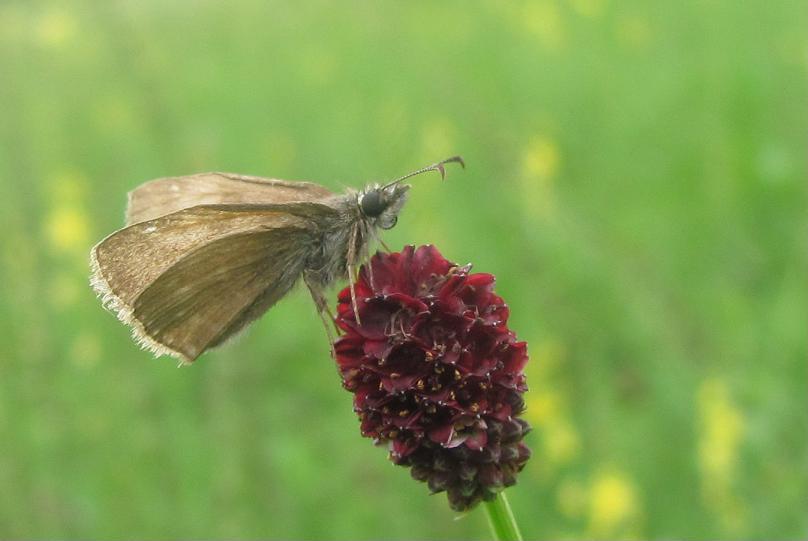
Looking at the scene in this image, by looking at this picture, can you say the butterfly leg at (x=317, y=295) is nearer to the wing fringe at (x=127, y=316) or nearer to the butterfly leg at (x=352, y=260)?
the butterfly leg at (x=352, y=260)

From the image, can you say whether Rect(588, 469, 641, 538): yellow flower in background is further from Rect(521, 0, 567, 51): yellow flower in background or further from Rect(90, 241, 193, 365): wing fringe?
Rect(521, 0, 567, 51): yellow flower in background

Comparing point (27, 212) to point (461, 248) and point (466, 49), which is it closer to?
point (461, 248)

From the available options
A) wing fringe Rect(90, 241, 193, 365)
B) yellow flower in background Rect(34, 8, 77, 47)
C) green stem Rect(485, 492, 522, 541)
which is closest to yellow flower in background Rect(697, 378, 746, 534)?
green stem Rect(485, 492, 522, 541)

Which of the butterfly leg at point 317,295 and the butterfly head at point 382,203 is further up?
the butterfly head at point 382,203

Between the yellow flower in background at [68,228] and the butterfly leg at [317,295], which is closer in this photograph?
the butterfly leg at [317,295]

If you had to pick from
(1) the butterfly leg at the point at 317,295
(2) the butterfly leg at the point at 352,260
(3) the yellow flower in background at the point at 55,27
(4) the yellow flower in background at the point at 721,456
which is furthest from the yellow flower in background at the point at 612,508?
(3) the yellow flower in background at the point at 55,27

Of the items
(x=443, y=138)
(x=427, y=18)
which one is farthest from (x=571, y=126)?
(x=427, y=18)

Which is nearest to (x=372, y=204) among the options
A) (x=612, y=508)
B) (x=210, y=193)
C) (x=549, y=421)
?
(x=210, y=193)
